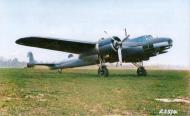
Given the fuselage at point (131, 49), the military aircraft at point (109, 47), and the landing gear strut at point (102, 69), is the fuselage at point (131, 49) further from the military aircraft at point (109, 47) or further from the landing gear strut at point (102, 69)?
the landing gear strut at point (102, 69)

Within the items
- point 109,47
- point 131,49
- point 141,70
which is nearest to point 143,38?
point 131,49

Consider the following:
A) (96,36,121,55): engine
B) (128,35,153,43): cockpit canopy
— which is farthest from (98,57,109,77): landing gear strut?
(128,35,153,43): cockpit canopy

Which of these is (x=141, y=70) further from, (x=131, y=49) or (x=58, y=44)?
(x=58, y=44)

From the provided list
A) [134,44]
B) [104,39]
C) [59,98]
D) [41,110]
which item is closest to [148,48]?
[134,44]

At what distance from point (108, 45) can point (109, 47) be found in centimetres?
13

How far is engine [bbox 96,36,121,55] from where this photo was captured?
906 inches

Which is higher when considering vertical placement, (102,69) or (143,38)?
(143,38)

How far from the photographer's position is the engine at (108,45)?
23.0 metres

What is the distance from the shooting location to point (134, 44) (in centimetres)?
2417

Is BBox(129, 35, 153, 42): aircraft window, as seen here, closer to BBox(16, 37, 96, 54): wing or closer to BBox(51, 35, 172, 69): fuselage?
BBox(51, 35, 172, 69): fuselage

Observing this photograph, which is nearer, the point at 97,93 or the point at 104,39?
the point at 97,93

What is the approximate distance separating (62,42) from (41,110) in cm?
1357

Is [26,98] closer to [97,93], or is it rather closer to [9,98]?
[9,98]

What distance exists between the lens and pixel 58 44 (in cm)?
2442
